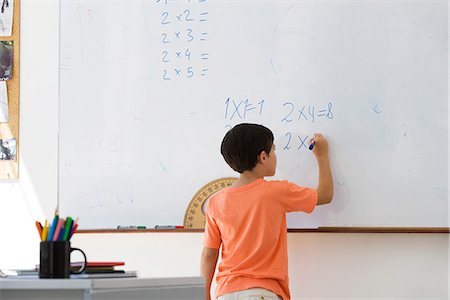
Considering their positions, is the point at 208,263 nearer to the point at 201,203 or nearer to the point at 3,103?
the point at 201,203

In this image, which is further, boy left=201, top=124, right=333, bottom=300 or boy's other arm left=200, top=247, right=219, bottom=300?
boy's other arm left=200, top=247, right=219, bottom=300

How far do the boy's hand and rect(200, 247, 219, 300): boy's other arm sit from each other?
0.43 meters

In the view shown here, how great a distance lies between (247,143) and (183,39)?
46 centimetres

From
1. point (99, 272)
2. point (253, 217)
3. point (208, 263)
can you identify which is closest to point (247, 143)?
point (253, 217)

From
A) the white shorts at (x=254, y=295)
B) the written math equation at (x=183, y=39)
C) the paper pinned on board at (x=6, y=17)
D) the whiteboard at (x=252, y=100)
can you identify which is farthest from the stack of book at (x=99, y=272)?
the paper pinned on board at (x=6, y=17)

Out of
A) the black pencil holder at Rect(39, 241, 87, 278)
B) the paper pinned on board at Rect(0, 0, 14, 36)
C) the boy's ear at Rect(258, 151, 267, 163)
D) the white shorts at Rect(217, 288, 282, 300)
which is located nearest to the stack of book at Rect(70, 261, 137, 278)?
the black pencil holder at Rect(39, 241, 87, 278)

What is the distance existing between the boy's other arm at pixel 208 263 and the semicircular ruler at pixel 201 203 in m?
0.12

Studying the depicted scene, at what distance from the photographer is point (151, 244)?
2762mm

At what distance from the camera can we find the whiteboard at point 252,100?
257 cm

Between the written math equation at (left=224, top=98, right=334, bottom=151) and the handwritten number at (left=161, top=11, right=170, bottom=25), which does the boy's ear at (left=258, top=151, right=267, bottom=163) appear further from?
the handwritten number at (left=161, top=11, right=170, bottom=25)

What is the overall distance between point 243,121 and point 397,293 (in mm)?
710

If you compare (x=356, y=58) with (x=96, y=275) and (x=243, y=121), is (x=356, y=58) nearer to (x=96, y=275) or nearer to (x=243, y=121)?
(x=243, y=121)

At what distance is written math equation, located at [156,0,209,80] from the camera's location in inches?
107

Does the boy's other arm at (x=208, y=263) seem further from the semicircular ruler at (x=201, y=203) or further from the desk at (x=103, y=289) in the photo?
the desk at (x=103, y=289)
